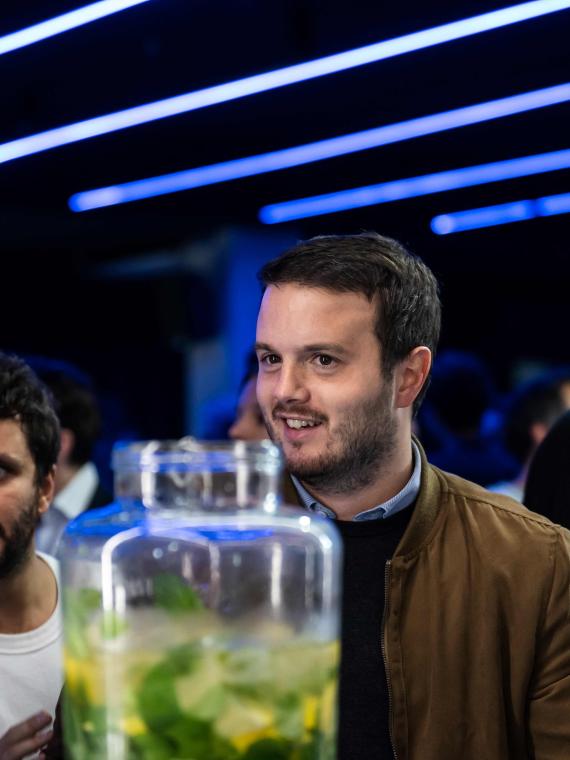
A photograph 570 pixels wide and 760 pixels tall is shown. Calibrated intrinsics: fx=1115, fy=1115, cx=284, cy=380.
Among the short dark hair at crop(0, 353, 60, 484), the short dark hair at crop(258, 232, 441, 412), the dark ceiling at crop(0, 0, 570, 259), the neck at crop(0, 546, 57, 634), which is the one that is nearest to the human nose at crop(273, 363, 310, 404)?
the short dark hair at crop(258, 232, 441, 412)

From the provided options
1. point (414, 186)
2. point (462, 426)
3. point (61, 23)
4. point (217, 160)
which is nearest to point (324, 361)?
point (462, 426)

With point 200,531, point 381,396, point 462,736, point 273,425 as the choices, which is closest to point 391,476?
point 381,396

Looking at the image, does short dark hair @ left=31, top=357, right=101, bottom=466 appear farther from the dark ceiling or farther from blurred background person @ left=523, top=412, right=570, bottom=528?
blurred background person @ left=523, top=412, right=570, bottom=528

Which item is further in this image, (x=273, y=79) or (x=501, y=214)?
(x=501, y=214)

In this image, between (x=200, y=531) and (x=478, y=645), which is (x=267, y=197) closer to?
(x=478, y=645)

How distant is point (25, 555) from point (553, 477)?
104cm

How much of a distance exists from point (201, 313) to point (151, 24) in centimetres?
571

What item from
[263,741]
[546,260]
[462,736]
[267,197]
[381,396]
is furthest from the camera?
[546,260]

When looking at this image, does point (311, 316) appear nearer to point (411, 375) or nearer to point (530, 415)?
point (411, 375)

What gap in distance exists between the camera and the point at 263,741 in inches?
32.0

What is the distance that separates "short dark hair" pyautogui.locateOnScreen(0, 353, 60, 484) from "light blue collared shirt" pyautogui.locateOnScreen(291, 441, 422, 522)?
0.44m

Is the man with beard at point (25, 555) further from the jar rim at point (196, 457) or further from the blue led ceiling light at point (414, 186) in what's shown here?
the blue led ceiling light at point (414, 186)

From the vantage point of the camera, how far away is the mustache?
1623 mm

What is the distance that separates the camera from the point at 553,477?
88.1 inches
